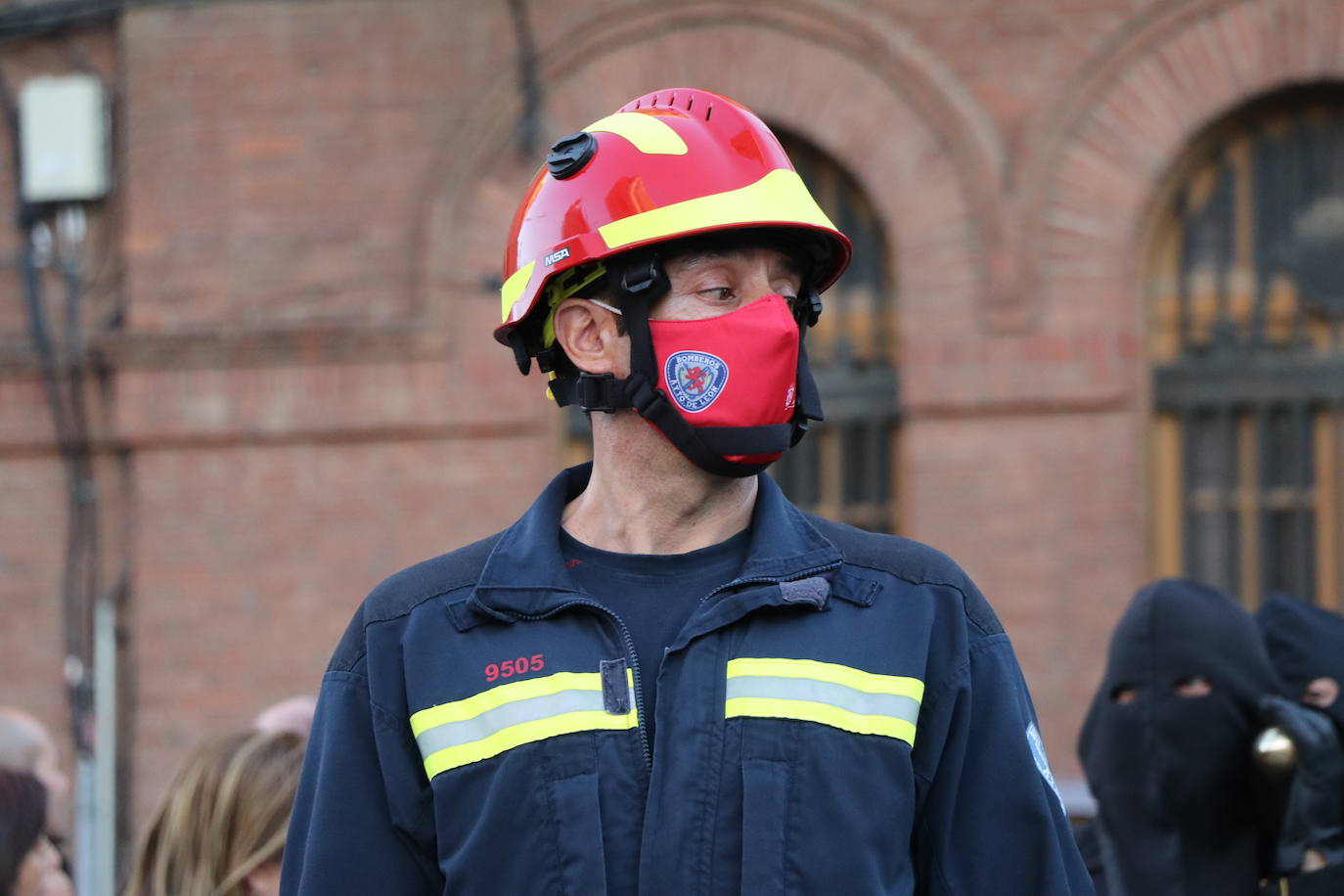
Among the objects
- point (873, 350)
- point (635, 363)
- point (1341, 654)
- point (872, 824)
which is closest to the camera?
point (872, 824)

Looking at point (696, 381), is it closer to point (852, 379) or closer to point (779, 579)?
point (779, 579)

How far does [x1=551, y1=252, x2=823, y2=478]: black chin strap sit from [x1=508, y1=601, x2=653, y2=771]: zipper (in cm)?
26

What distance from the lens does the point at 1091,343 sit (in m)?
7.16

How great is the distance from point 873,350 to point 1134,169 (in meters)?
1.42

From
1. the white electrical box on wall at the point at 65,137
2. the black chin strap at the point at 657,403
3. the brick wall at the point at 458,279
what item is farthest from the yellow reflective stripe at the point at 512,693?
the white electrical box on wall at the point at 65,137

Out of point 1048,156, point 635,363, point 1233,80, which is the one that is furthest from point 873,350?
point 635,363

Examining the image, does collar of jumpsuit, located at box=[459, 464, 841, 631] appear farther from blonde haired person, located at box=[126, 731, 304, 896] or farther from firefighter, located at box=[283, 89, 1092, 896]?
blonde haired person, located at box=[126, 731, 304, 896]

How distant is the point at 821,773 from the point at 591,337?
0.75 meters

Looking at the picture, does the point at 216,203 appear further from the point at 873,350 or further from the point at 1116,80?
the point at 1116,80

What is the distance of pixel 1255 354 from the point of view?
7.24 meters

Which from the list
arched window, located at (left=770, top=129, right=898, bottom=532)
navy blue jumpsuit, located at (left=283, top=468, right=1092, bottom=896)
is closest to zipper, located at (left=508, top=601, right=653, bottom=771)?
navy blue jumpsuit, located at (left=283, top=468, right=1092, bottom=896)

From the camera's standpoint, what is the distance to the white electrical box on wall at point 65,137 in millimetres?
8195

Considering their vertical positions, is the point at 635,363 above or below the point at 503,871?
above

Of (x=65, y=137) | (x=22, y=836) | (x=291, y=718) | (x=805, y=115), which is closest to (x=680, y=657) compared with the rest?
(x=22, y=836)
